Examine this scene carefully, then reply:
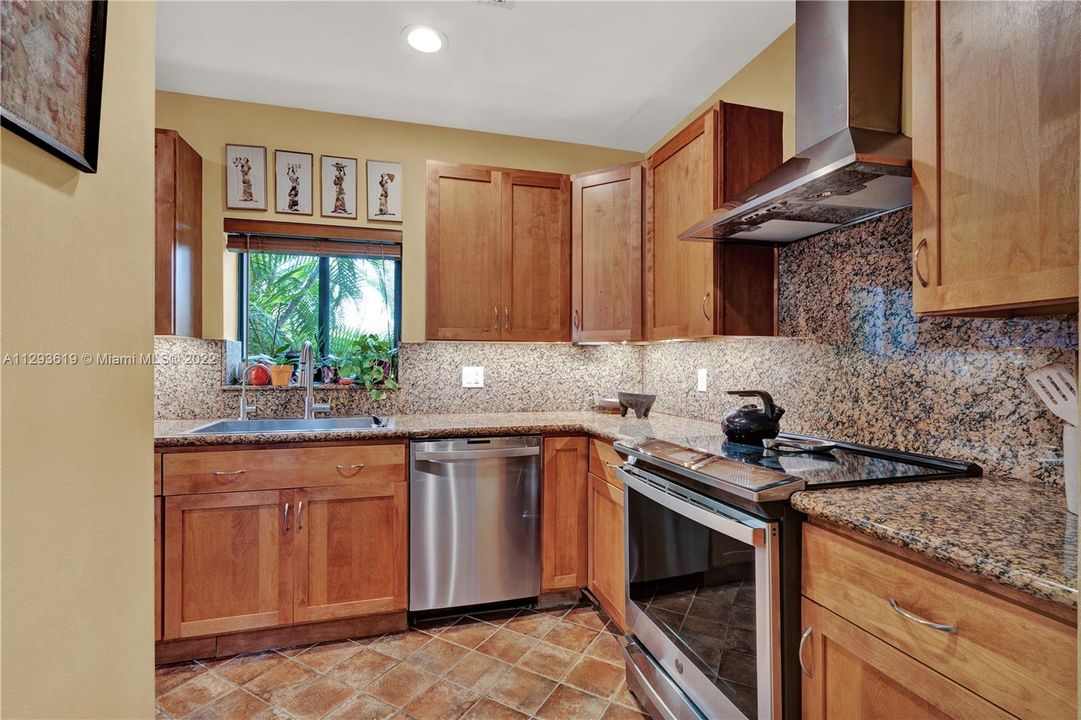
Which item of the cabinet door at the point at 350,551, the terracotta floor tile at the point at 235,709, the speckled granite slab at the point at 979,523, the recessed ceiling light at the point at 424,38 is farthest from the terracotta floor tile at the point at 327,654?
the recessed ceiling light at the point at 424,38

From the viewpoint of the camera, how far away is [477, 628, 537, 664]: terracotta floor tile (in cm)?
218

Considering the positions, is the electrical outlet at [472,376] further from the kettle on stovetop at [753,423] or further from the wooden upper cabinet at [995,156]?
the wooden upper cabinet at [995,156]

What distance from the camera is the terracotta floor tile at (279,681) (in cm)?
193

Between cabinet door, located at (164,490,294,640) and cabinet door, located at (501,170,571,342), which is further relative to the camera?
cabinet door, located at (501,170,571,342)

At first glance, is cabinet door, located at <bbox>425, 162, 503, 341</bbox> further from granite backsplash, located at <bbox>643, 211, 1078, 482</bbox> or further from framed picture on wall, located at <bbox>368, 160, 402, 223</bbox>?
granite backsplash, located at <bbox>643, 211, 1078, 482</bbox>

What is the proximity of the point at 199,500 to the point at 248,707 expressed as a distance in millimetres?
810

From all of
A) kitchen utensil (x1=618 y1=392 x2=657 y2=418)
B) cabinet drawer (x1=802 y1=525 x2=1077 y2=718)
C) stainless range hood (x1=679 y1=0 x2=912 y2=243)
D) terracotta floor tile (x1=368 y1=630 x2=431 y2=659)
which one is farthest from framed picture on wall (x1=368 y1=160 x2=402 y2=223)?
cabinet drawer (x1=802 y1=525 x2=1077 y2=718)

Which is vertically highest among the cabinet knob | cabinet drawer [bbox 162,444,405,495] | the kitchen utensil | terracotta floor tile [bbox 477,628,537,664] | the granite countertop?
the cabinet knob

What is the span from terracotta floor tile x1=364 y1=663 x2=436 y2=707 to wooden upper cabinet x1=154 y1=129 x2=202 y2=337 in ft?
5.88

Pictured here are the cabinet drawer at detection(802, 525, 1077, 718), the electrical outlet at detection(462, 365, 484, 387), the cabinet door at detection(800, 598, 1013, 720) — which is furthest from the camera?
the electrical outlet at detection(462, 365, 484, 387)

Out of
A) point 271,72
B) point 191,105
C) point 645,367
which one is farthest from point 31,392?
point 645,367

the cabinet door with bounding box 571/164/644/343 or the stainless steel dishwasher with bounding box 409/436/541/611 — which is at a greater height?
the cabinet door with bounding box 571/164/644/343

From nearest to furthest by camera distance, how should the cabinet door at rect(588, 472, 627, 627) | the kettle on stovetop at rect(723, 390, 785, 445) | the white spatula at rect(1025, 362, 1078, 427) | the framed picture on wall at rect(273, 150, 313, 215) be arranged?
the white spatula at rect(1025, 362, 1078, 427), the kettle on stovetop at rect(723, 390, 785, 445), the cabinet door at rect(588, 472, 627, 627), the framed picture on wall at rect(273, 150, 313, 215)

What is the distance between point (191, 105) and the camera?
2.68 meters
